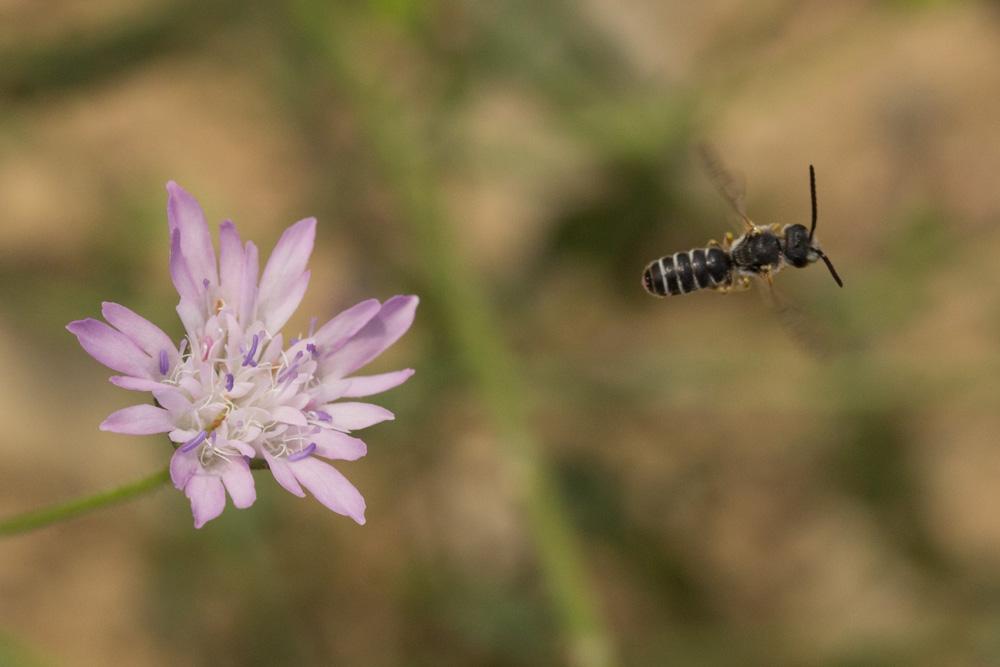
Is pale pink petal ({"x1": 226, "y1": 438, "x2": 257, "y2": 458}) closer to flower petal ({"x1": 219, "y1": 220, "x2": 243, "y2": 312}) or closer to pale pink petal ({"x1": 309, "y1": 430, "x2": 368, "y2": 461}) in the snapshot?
pale pink petal ({"x1": 309, "y1": 430, "x2": 368, "y2": 461})

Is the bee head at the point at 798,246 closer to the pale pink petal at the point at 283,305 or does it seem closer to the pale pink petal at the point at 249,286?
the pale pink petal at the point at 283,305

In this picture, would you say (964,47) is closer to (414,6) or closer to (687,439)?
(687,439)

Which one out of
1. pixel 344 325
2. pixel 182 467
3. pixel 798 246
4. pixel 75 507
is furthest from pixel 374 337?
pixel 798 246

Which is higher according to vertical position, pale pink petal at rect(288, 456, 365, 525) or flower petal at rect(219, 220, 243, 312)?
flower petal at rect(219, 220, 243, 312)

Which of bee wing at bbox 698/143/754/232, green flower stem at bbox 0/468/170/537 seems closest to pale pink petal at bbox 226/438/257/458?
green flower stem at bbox 0/468/170/537

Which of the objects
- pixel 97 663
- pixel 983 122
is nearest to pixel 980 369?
pixel 983 122

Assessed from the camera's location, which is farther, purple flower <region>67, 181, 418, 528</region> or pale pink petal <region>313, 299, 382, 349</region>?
pale pink petal <region>313, 299, 382, 349</region>
